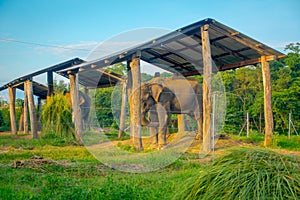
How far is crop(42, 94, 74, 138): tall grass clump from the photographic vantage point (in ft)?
43.1

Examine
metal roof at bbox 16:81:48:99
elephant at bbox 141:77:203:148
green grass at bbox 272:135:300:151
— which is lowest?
green grass at bbox 272:135:300:151

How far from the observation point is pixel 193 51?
12.8 m

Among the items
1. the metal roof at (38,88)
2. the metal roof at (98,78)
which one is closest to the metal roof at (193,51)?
the metal roof at (98,78)

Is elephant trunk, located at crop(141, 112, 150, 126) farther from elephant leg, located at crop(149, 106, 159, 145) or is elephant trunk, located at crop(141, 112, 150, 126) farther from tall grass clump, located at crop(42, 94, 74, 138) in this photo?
tall grass clump, located at crop(42, 94, 74, 138)

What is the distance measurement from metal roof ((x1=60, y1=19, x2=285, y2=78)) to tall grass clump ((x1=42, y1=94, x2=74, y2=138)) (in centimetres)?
142

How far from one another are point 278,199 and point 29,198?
3.23m

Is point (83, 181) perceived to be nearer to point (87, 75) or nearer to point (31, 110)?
point (87, 75)

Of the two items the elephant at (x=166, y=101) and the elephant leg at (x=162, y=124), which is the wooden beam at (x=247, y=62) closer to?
Answer: the elephant at (x=166, y=101)

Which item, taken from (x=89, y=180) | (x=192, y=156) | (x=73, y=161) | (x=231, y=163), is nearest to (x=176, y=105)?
(x=192, y=156)

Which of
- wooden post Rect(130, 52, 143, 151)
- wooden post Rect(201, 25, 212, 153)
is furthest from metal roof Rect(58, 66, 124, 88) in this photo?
wooden post Rect(201, 25, 212, 153)

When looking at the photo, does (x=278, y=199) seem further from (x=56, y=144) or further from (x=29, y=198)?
(x=56, y=144)

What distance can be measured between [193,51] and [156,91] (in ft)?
6.99

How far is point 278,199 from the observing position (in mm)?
2545

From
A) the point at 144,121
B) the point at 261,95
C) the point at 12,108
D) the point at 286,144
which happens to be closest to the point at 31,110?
the point at 12,108
